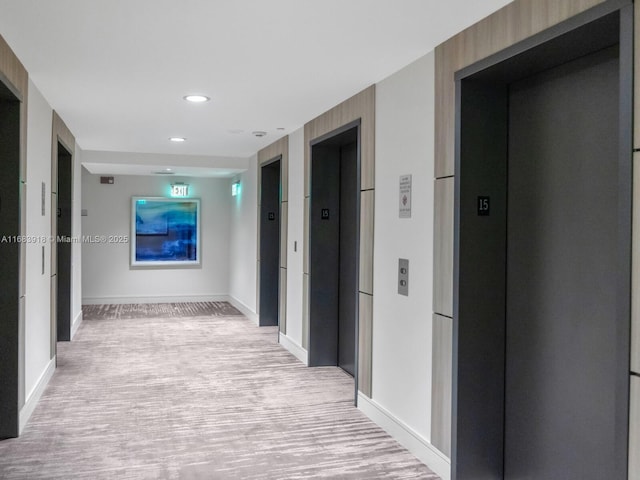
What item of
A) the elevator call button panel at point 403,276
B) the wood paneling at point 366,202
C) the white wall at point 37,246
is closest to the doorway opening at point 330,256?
the wood paneling at point 366,202

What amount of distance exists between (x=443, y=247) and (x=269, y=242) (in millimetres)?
5013

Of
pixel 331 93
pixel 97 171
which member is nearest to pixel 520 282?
pixel 331 93

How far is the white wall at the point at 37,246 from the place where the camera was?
14.2 feet

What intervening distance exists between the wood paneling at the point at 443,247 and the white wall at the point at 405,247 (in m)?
0.10

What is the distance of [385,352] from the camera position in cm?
418

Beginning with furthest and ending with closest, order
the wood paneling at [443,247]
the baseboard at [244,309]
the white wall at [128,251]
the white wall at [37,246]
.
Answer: the white wall at [128,251], the baseboard at [244,309], the white wall at [37,246], the wood paneling at [443,247]

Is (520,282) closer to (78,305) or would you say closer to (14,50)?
(14,50)

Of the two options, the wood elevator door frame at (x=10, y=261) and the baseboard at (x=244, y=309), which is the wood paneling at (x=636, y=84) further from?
the baseboard at (x=244, y=309)

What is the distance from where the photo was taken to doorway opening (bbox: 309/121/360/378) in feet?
19.0

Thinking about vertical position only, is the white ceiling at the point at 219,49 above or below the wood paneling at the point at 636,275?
above

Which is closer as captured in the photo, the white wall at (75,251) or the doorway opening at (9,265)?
the doorway opening at (9,265)

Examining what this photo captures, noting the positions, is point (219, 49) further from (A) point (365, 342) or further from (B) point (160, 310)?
(B) point (160, 310)

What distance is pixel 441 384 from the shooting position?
11.0 ft

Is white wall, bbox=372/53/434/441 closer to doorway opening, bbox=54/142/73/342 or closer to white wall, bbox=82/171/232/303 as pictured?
doorway opening, bbox=54/142/73/342
